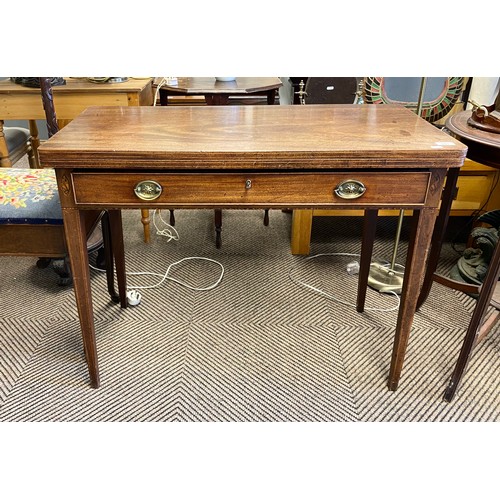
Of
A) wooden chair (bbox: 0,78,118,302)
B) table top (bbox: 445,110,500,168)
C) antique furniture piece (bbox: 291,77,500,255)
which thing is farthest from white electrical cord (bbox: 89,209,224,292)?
table top (bbox: 445,110,500,168)

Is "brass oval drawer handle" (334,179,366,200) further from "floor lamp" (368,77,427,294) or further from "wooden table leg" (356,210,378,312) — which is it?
"floor lamp" (368,77,427,294)

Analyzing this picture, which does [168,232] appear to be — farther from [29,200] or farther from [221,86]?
[29,200]

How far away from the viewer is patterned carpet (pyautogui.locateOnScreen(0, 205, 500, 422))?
1.25 metres

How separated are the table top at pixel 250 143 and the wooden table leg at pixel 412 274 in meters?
0.14

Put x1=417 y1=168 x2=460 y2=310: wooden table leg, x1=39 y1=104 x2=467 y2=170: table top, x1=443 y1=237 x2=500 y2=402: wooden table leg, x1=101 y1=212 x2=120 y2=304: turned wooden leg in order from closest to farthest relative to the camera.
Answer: x1=39 y1=104 x2=467 y2=170: table top, x1=443 y1=237 x2=500 y2=402: wooden table leg, x1=417 y1=168 x2=460 y2=310: wooden table leg, x1=101 y1=212 x2=120 y2=304: turned wooden leg

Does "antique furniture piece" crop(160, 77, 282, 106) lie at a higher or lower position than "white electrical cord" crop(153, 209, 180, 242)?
higher

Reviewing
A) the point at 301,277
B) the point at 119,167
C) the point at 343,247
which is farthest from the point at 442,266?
the point at 119,167

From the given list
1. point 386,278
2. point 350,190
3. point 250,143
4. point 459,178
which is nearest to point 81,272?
point 250,143

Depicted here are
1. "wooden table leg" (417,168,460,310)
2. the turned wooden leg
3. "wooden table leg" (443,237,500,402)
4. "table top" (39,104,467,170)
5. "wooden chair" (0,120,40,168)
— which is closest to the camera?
"table top" (39,104,467,170)

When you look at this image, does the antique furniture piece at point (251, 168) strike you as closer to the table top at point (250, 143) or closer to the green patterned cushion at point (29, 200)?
the table top at point (250, 143)

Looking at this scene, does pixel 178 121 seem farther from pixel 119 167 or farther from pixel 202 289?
pixel 202 289

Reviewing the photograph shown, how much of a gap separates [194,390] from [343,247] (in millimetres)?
1076

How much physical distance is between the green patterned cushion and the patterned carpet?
0.39 m

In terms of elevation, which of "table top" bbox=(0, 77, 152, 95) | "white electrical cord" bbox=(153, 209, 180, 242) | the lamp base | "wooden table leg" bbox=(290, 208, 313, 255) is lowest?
"white electrical cord" bbox=(153, 209, 180, 242)
